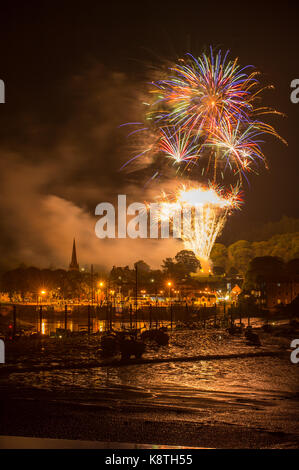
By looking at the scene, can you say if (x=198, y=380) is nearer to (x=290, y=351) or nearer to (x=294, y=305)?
(x=290, y=351)

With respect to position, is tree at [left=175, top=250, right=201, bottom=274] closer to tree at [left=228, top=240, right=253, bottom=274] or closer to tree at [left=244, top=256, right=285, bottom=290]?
tree at [left=228, top=240, right=253, bottom=274]

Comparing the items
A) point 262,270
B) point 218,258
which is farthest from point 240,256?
point 262,270

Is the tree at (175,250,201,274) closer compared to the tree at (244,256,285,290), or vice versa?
the tree at (244,256,285,290)

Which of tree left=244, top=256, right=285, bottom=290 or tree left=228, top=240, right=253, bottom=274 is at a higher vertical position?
tree left=228, top=240, right=253, bottom=274

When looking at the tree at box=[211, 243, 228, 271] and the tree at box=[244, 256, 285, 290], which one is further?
the tree at box=[211, 243, 228, 271]

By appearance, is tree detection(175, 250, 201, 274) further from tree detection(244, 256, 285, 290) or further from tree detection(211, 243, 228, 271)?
tree detection(244, 256, 285, 290)

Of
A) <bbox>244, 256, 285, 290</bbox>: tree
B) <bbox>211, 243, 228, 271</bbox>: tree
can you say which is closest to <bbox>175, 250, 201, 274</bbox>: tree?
<bbox>211, 243, 228, 271</bbox>: tree

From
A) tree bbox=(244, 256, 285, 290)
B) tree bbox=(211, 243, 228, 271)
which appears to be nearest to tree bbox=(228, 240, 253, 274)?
tree bbox=(211, 243, 228, 271)

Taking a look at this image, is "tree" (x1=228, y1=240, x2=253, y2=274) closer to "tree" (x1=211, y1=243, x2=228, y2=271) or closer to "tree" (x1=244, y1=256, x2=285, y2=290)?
"tree" (x1=211, y1=243, x2=228, y2=271)

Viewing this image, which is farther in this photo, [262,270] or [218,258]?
[218,258]

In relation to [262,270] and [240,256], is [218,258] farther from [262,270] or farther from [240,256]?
[262,270]
